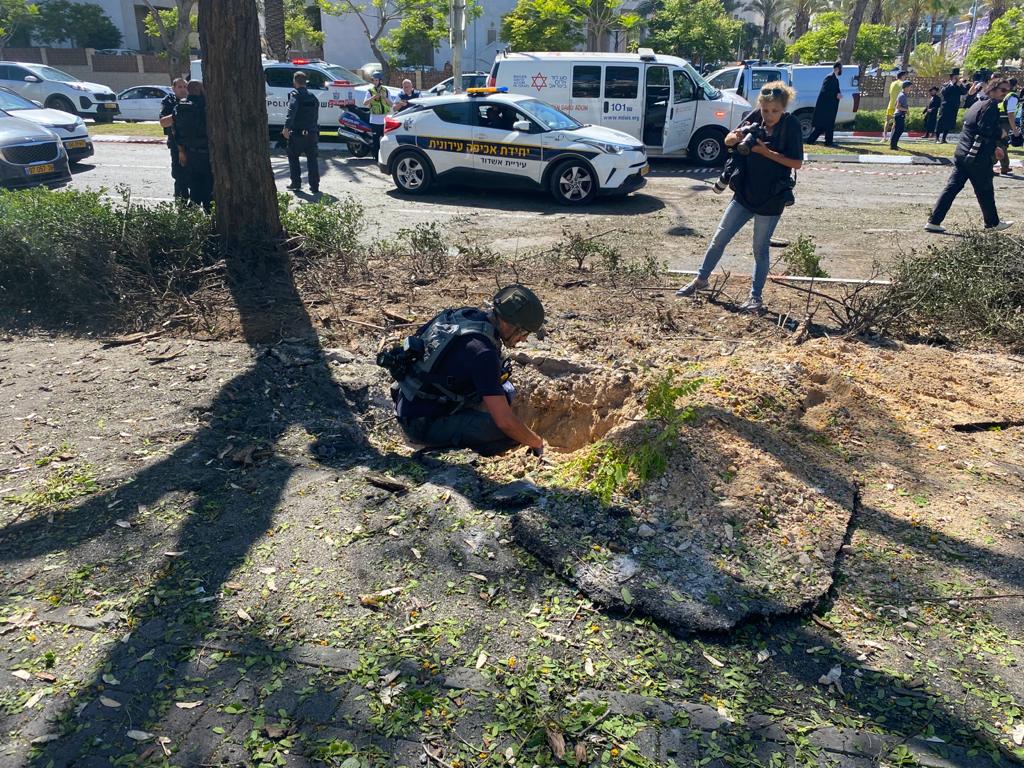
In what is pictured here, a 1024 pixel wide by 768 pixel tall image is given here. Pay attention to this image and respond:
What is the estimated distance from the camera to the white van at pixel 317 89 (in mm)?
18297

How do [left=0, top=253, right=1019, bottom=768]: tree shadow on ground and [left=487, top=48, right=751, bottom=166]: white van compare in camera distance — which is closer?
[left=0, top=253, right=1019, bottom=768]: tree shadow on ground

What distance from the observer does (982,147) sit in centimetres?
894

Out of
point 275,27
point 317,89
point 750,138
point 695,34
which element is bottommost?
point 317,89

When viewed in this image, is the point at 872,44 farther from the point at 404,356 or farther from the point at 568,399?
the point at 404,356

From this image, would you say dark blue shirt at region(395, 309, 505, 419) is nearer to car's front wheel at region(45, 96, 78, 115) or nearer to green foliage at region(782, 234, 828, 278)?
green foliage at region(782, 234, 828, 278)

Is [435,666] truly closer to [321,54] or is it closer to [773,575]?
[773,575]

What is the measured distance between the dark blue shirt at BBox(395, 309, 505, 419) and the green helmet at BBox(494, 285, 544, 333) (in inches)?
6.5

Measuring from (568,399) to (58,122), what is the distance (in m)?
14.2

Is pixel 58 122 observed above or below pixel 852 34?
below

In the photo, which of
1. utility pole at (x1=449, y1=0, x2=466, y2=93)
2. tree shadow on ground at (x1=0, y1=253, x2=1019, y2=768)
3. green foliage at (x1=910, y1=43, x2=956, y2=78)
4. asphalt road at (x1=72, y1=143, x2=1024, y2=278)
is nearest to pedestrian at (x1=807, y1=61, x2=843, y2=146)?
asphalt road at (x1=72, y1=143, x2=1024, y2=278)

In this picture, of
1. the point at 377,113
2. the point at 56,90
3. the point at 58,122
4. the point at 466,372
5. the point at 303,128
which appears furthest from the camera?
the point at 56,90

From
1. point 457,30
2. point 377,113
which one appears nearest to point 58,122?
point 377,113

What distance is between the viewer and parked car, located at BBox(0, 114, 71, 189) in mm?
11930

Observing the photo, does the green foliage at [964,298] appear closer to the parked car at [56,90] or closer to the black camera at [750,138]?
the black camera at [750,138]
